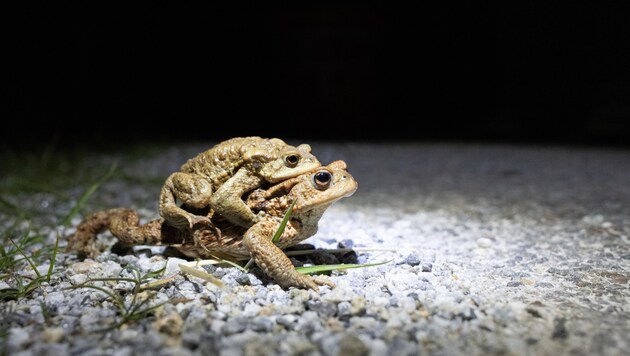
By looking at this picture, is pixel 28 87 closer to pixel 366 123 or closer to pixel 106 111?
pixel 106 111

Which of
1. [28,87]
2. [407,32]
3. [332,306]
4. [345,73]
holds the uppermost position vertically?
[407,32]

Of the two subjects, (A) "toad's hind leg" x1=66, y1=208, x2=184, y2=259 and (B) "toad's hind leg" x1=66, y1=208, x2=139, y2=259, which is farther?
(B) "toad's hind leg" x1=66, y1=208, x2=139, y2=259

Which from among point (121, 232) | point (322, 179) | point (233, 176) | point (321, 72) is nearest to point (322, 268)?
point (322, 179)

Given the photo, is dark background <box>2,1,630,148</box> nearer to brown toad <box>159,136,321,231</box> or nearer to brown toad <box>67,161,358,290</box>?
brown toad <box>67,161,358,290</box>

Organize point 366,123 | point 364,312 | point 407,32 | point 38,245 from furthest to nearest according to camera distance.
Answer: point 407,32, point 366,123, point 38,245, point 364,312

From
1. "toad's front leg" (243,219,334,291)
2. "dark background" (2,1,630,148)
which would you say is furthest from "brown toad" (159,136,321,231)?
"dark background" (2,1,630,148)

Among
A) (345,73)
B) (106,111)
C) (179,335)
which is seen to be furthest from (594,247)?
(106,111)
